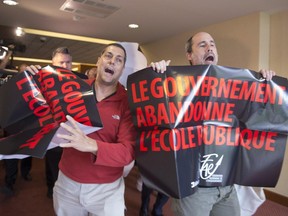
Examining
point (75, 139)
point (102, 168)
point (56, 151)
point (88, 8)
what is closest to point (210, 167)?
point (102, 168)

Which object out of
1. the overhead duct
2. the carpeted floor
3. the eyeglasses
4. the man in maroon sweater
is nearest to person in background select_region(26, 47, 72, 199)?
the carpeted floor

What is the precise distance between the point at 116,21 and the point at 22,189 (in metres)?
2.49

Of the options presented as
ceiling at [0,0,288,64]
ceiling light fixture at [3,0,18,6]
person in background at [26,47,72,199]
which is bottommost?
person in background at [26,47,72,199]

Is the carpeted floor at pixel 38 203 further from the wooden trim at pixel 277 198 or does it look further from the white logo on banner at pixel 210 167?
the white logo on banner at pixel 210 167

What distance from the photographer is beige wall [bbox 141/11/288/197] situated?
299 centimetres

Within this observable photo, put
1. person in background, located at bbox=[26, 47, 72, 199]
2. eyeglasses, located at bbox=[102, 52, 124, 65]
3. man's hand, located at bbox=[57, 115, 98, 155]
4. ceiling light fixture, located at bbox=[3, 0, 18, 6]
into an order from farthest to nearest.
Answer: ceiling light fixture, located at bbox=[3, 0, 18, 6], person in background, located at bbox=[26, 47, 72, 199], eyeglasses, located at bbox=[102, 52, 124, 65], man's hand, located at bbox=[57, 115, 98, 155]

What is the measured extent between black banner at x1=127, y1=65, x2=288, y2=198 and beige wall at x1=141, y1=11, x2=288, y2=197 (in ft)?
6.75

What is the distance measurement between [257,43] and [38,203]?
3015 mm

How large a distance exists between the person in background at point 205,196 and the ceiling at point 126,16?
1.70m

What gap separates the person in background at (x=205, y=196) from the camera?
3.55 ft

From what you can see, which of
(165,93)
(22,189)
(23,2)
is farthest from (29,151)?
(23,2)

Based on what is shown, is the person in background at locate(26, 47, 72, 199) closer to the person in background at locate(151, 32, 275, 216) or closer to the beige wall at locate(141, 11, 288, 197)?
the person in background at locate(151, 32, 275, 216)

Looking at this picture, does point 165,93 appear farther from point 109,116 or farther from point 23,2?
point 23,2

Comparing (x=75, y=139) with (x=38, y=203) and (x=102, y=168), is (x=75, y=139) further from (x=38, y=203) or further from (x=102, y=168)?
(x=38, y=203)
